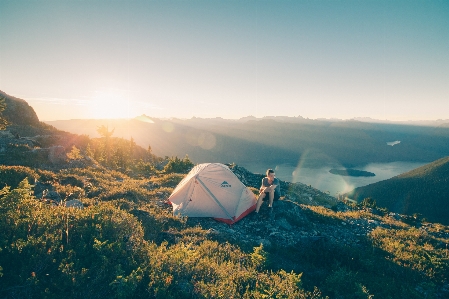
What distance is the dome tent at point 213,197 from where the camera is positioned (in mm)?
11811

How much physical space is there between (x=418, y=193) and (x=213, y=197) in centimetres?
10892

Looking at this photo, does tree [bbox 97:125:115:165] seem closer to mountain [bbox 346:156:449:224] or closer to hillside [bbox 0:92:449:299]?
hillside [bbox 0:92:449:299]

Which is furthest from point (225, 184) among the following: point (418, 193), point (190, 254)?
point (418, 193)

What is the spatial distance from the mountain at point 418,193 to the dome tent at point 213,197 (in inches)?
3281

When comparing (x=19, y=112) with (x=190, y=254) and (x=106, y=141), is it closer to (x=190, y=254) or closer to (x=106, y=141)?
(x=106, y=141)

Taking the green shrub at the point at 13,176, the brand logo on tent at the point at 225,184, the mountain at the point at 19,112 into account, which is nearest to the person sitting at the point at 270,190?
the brand logo on tent at the point at 225,184

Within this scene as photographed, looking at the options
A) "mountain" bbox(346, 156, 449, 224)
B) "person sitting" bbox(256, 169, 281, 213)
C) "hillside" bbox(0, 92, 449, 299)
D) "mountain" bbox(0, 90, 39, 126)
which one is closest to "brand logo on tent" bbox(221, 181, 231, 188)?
"person sitting" bbox(256, 169, 281, 213)

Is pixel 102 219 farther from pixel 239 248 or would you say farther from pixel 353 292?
pixel 353 292

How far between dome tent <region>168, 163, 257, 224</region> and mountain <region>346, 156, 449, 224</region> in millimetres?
83344

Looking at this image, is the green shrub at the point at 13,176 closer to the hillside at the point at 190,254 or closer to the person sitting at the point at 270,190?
the hillside at the point at 190,254

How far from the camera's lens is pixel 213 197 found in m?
12.0

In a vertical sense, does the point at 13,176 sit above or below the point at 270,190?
→ above

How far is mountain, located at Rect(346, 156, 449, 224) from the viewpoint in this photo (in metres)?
78.5

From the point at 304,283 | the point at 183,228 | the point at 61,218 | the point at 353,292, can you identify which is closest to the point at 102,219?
the point at 61,218
